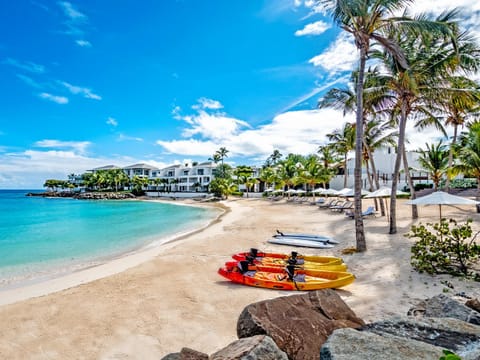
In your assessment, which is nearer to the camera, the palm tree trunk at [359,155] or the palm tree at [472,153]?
the palm tree trunk at [359,155]

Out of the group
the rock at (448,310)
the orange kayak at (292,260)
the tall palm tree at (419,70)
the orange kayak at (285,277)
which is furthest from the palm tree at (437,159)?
the rock at (448,310)

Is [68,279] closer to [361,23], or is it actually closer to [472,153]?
[361,23]

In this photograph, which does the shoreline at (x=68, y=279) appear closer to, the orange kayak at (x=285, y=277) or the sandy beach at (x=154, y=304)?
the sandy beach at (x=154, y=304)

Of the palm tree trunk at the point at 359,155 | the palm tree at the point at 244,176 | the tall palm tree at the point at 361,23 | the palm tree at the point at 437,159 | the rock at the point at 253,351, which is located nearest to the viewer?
the rock at the point at 253,351

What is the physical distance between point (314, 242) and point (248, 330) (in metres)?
9.11

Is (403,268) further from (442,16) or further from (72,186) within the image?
(72,186)

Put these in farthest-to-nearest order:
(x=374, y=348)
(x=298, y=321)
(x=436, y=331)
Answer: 1. (x=298, y=321)
2. (x=436, y=331)
3. (x=374, y=348)

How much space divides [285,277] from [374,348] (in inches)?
201

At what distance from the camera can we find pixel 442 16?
994 centimetres

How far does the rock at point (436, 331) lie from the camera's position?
7.99ft

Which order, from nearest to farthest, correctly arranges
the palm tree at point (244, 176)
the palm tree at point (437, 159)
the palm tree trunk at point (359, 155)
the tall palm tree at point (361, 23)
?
the tall palm tree at point (361, 23), the palm tree trunk at point (359, 155), the palm tree at point (437, 159), the palm tree at point (244, 176)

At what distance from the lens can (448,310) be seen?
148 inches

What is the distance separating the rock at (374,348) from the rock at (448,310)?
178cm

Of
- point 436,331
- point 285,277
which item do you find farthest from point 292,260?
point 436,331
